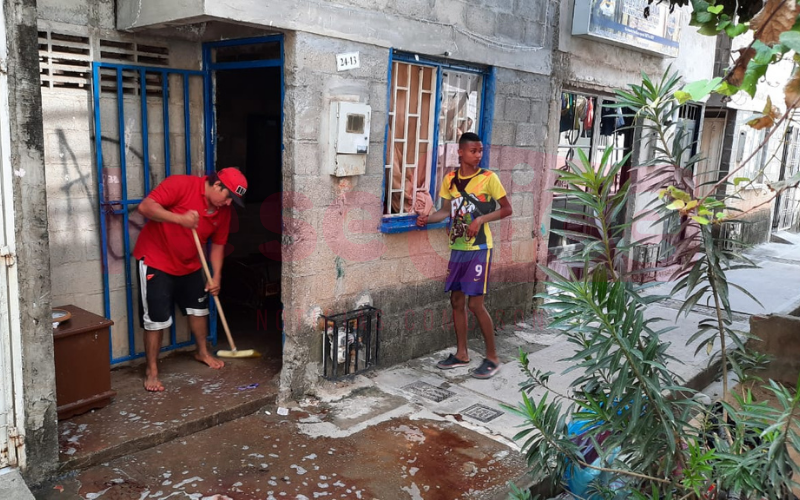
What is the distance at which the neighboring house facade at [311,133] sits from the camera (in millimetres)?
4574

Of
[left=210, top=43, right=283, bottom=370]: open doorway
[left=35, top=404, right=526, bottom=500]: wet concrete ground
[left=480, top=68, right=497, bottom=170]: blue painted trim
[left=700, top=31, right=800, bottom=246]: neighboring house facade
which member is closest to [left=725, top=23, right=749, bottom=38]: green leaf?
[left=35, top=404, right=526, bottom=500]: wet concrete ground

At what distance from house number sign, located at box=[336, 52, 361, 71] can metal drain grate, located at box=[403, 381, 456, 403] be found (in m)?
2.68

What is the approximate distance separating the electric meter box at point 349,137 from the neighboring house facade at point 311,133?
0.01 meters

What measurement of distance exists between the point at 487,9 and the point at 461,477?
4405 millimetres

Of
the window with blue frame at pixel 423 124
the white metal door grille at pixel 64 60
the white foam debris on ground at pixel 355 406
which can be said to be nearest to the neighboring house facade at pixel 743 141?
the window with blue frame at pixel 423 124

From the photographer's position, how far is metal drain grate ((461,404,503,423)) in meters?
4.85

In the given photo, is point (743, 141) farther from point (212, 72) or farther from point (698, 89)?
point (698, 89)

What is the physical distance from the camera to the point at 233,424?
4.54 meters

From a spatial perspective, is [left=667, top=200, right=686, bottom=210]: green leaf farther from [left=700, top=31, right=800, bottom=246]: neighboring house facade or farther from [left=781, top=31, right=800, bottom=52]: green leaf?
[left=700, top=31, right=800, bottom=246]: neighboring house facade

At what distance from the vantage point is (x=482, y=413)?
194 inches

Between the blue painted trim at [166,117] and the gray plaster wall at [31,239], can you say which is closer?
the gray plaster wall at [31,239]

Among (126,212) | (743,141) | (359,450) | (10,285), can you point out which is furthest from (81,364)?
(743,141)

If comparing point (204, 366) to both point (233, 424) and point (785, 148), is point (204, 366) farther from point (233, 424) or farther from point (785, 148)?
point (785, 148)

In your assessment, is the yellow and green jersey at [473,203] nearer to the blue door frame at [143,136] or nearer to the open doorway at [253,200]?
the blue door frame at [143,136]
